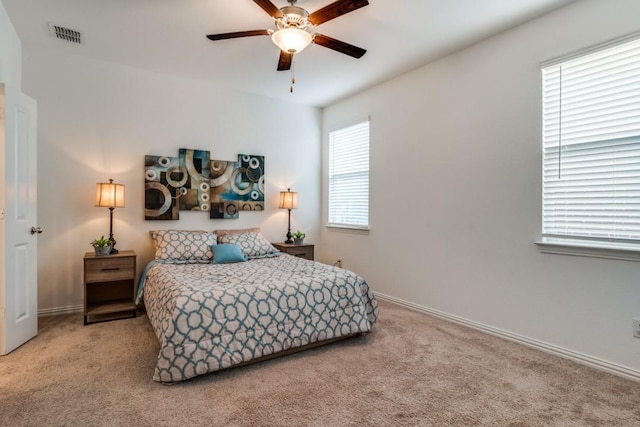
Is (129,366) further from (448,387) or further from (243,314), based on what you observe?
(448,387)

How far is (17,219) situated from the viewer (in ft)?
9.10

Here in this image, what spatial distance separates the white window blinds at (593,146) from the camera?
2361 mm

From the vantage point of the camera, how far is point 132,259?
→ 3.50 meters

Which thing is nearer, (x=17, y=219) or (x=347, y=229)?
(x=17, y=219)

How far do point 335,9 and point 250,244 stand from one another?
2683 mm

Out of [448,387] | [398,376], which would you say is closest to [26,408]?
[398,376]

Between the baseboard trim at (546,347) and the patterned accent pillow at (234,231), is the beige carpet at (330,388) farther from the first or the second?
the patterned accent pillow at (234,231)

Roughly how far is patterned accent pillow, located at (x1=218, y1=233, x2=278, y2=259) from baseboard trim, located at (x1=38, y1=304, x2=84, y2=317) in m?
1.63

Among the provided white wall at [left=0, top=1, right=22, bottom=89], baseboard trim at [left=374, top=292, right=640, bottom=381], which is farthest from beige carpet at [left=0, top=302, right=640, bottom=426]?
white wall at [left=0, top=1, right=22, bottom=89]

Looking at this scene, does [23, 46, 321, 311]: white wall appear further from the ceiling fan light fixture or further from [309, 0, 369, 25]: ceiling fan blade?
[309, 0, 369, 25]: ceiling fan blade

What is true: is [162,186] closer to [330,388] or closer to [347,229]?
[347,229]

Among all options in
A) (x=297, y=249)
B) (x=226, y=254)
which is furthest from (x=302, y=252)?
(x=226, y=254)

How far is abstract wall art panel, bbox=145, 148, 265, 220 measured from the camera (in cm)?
407

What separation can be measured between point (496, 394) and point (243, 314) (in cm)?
173
